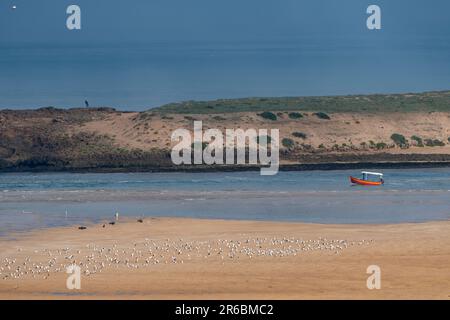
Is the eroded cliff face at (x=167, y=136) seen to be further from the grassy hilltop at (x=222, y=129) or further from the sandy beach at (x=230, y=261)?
the sandy beach at (x=230, y=261)

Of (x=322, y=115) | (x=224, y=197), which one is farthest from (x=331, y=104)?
(x=224, y=197)

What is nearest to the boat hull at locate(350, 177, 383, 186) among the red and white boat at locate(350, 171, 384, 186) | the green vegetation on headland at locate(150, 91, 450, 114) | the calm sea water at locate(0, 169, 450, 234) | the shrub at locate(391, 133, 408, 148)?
the red and white boat at locate(350, 171, 384, 186)

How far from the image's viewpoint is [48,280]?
26.5 metres

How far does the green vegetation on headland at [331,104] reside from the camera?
7556cm

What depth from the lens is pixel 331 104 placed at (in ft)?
261

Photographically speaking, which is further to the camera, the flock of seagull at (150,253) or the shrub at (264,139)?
the shrub at (264,139)

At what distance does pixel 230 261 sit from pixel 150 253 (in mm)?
2393

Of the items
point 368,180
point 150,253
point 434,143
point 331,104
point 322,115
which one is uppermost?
point 331,104

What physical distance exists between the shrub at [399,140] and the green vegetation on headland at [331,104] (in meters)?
7.06

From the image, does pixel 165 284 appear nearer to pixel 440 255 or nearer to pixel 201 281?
pixel 201 281

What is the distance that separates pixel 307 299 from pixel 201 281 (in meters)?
2.91

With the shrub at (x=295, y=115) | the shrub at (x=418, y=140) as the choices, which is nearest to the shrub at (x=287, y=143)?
the shrub at (x=295, y=115)

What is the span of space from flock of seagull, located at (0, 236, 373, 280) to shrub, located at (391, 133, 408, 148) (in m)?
34.6

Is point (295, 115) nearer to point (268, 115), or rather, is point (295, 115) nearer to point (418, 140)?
point (268, 115)
